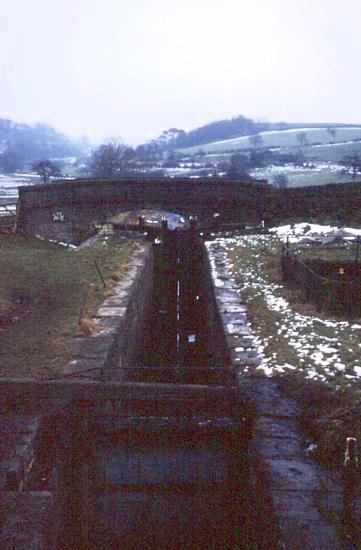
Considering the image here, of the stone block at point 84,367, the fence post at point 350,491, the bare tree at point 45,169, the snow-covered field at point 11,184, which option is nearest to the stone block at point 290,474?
the fence post at point 350,491

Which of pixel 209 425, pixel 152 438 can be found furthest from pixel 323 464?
pixel 152 438

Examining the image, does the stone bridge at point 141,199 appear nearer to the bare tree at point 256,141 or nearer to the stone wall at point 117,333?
the stone wall at point 117,333

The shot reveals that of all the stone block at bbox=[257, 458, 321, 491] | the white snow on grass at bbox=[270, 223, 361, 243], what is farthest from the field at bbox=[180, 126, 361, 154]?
the stone block at bbox=[257, 458, 321, 491]

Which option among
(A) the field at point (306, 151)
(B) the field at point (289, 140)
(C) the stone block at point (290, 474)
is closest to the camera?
(C) the stone block at point (290, 474)

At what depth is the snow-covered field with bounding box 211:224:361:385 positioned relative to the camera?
7.70 m

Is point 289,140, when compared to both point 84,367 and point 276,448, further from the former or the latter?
point 276,448

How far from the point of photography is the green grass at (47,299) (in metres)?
8.20

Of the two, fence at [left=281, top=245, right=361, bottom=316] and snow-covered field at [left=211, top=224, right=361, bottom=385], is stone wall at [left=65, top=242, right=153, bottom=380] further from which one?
fence at [left=281, top=245, right=361, bottom=316]

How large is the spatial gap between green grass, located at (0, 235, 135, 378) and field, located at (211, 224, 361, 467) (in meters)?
2.90

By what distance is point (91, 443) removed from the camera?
265 inches

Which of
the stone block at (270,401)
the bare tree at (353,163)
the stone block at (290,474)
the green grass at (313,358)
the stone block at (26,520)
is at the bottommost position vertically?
the stone block at (26,520)

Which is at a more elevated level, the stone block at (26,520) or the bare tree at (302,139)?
the bare tree at (302,139)

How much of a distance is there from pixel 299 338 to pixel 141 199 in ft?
62.5

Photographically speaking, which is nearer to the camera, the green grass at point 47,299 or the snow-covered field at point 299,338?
the snow-covered field at point 299,338
